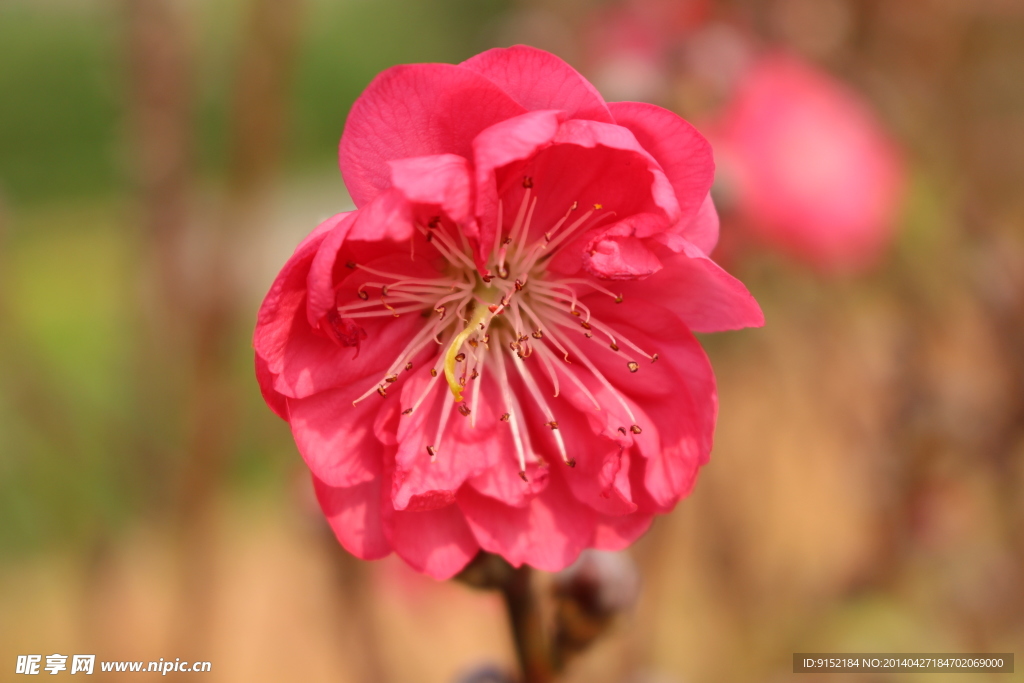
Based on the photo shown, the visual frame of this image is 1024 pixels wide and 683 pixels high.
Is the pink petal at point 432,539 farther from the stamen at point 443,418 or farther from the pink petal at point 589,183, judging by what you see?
the pink petal at point 589,183

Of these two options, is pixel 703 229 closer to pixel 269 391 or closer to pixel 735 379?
pixel 269 391

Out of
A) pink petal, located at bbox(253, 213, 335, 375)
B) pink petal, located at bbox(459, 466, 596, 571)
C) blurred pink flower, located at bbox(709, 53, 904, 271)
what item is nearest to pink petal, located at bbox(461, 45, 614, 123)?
pink petal, located at bbox(253, 213, 335, 375)

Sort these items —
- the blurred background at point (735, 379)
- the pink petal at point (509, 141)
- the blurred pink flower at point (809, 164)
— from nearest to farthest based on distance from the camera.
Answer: the pink petal at point (509, 141) < the blurred background at point (735, 379) < the blurred pink flower at point (809, 164)

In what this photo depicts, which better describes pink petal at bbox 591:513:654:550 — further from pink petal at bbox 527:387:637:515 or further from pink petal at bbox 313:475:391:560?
pink petal at bbox 313:475:391:560

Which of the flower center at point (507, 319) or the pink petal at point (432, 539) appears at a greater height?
the flower center at point (507, 319)

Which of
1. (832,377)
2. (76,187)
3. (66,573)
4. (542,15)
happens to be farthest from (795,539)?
(76,187)

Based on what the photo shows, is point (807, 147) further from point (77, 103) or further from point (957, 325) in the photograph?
point (77, 103)

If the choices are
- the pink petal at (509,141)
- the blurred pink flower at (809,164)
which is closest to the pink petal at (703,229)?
the pink petal at (509,141)

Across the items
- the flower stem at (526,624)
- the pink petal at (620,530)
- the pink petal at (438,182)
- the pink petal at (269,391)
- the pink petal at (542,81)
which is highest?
the pink petal at (542,81)
